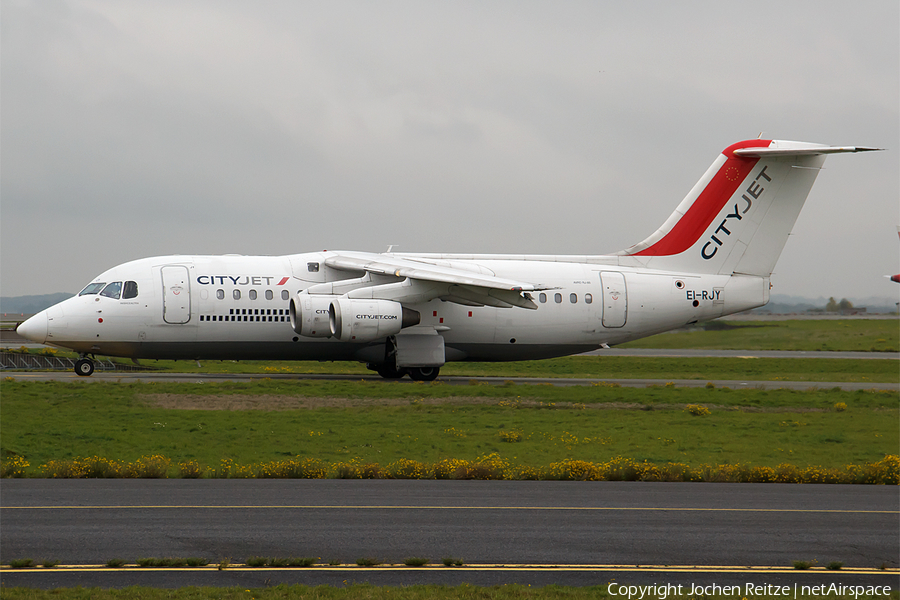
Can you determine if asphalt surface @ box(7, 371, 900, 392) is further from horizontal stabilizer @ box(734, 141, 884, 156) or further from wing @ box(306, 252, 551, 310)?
horizontal stabilizer @ box(734, 141, 884, 156)

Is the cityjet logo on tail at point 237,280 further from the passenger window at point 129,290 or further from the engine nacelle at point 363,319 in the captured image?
the engine nacelle at point 363,319

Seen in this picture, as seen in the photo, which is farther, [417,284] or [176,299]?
[417,284]

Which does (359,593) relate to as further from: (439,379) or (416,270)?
(439,379)

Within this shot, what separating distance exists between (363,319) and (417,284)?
231 cm

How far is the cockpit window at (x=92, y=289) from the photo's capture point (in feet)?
91.1

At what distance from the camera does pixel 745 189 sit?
1282 inches

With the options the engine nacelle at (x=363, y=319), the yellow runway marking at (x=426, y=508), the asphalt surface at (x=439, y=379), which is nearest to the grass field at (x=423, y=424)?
the engine nacelle at (x=363, y=319)

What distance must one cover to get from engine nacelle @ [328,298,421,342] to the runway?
40.4ft

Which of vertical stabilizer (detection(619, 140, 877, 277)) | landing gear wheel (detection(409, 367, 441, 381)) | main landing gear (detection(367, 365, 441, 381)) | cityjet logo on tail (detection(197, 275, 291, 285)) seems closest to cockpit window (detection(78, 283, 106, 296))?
cityjet logo on tail (detection(197, 275, 291, 285))

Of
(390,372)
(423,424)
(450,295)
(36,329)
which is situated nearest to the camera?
(423,424)

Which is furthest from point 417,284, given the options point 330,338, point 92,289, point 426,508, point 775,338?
point 775,338

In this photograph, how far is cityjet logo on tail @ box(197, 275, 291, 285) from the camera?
27.9 metres

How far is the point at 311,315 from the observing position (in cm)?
2706

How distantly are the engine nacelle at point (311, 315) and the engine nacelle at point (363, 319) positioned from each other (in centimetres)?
18
